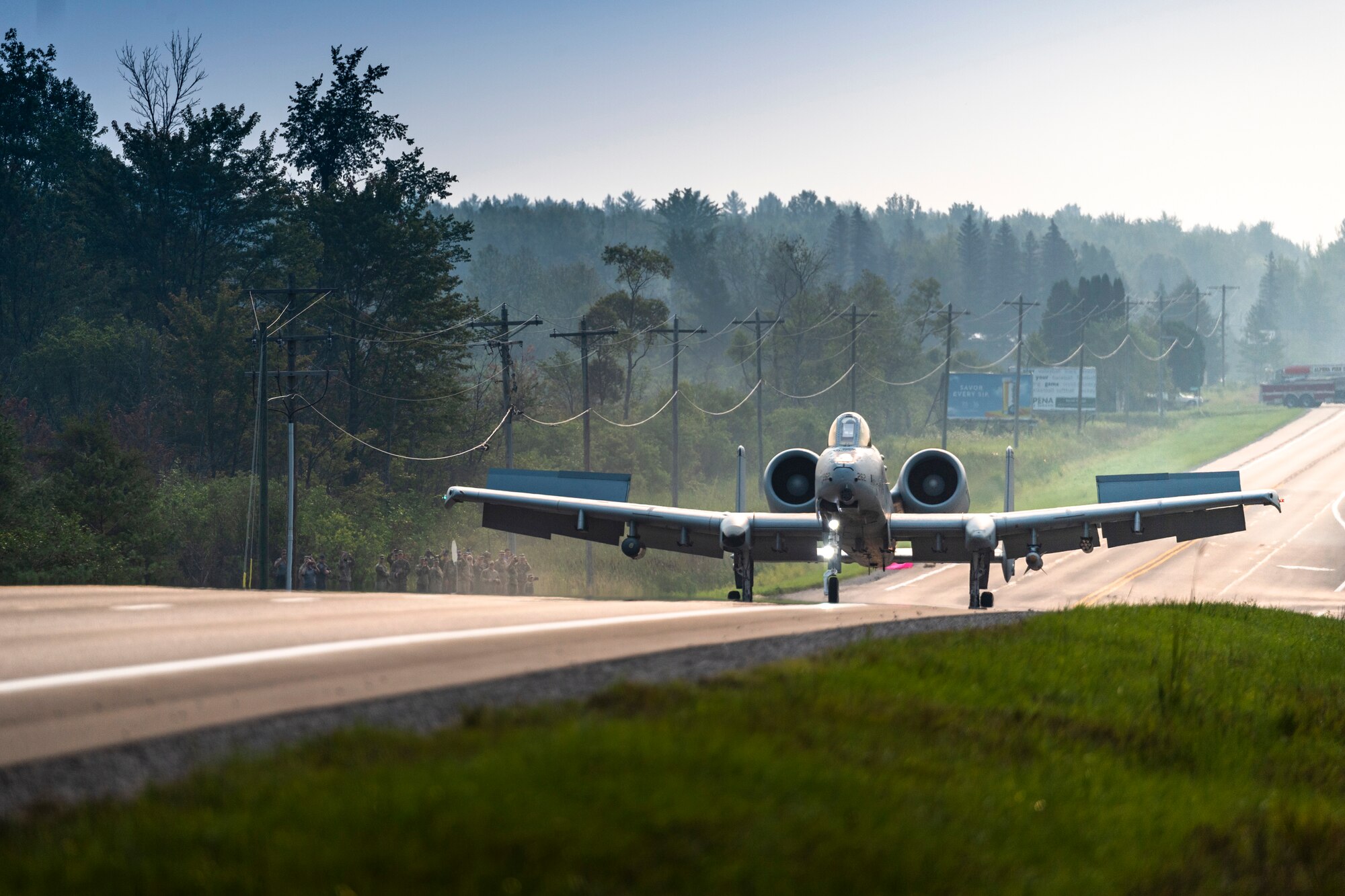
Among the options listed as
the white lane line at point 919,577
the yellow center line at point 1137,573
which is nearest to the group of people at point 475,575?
the white lane line at point 919,577

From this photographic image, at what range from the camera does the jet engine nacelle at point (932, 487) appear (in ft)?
97.1

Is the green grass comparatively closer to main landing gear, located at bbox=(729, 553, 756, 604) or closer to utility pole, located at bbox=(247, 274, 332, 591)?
main landing gear, located at bbox=(729, 553, 756, 604)

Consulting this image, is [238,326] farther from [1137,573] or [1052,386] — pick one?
[1052,386]

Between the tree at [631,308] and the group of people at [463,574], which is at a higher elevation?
the tree at [631,308]

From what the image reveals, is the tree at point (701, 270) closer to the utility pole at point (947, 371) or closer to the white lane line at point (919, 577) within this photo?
the utility pole at point (947, 371)

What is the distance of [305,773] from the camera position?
5598 millimetres

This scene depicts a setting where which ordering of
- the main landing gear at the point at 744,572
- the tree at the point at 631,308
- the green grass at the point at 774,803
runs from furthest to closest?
the tree at the point at 631,308 → the main landing gear at the point at 744,572 → the green grass at the point at 774,803

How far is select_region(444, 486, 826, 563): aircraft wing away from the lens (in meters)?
28.1

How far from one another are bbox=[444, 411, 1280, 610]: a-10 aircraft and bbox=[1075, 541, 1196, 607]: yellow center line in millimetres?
15512

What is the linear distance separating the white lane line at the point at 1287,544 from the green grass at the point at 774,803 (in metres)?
47.5

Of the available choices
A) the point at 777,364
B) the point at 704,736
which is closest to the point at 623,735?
the point at 704,736

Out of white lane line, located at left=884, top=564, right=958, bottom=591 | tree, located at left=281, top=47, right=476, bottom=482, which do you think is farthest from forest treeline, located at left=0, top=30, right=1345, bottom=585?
white lane line, located at left=884, top=564, right=958, bottom=591

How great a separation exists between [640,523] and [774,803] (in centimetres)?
2423

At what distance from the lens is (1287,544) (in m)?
65.1
